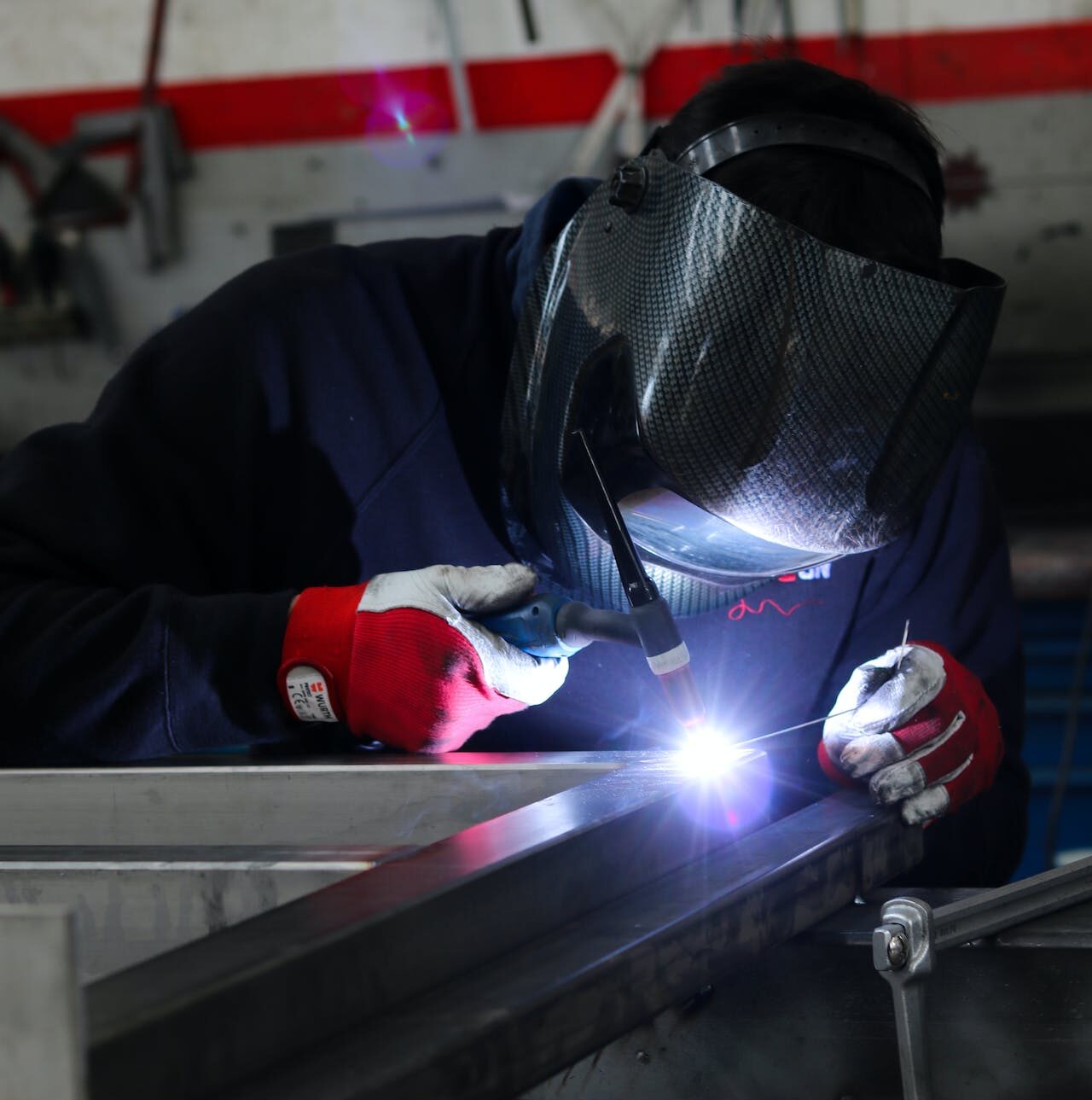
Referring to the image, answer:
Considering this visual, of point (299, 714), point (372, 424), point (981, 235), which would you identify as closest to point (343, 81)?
point (981, 235)

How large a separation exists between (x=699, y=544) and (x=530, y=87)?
9.02ft

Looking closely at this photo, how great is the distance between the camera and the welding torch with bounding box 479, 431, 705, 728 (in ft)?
3.48

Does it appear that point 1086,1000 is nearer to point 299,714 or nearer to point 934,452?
point 934,452

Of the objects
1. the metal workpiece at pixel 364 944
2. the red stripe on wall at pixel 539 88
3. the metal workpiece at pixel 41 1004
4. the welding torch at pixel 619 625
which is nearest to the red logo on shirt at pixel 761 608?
the welding torch at pixel 619 625

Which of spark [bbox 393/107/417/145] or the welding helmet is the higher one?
spark [bbox 393/107/417/145]

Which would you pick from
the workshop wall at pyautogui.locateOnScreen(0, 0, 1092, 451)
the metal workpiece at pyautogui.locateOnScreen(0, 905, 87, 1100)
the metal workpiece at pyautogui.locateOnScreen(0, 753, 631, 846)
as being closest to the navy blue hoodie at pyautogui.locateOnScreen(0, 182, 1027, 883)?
the metal workpiece at pyautogui.locateOnScreen(0, 753, 631, 846)

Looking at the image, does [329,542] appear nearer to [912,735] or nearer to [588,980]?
[912,735]

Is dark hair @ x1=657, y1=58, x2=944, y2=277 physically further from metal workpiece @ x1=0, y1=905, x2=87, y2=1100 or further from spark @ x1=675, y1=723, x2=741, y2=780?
metal workpiece @ x1=0, y1=905, x2=87, y2=1100

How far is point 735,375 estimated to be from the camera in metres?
1.02

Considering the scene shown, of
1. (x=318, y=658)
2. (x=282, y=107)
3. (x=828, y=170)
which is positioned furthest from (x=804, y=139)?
(x=282, y=107)

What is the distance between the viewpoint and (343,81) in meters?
3.61

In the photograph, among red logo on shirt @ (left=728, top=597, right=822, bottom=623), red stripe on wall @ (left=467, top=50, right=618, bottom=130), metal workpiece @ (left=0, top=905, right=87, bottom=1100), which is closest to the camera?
metal workpiece @ (left=0, top=905, right=87, bottom=1100)

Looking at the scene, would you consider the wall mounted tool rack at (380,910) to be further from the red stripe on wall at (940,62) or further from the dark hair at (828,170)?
the red stripe on wall at (940,62)

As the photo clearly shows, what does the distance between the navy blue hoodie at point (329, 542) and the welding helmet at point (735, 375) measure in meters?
0.19
